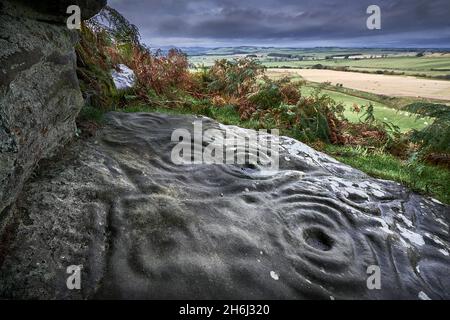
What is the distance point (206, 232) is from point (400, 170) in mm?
5798

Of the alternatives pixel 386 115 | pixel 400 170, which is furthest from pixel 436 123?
pixel 386 115

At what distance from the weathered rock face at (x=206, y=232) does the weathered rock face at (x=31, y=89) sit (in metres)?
0.37

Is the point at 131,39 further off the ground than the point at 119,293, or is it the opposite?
the point at 131,39

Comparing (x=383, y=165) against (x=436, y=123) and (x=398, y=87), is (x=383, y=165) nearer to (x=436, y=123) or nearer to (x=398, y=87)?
(x=436, y=123)

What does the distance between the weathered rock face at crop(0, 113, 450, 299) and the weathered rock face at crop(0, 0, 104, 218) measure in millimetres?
368

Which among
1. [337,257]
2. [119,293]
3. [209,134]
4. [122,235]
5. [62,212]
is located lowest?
[337,257]

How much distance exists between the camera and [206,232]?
3.96 meters

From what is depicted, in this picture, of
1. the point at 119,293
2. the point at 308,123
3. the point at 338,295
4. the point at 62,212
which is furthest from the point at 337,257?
the point at 308,123

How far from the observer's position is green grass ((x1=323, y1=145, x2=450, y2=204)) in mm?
6762

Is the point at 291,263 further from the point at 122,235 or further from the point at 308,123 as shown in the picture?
the point at 308,123

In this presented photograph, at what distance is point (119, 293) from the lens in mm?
2986

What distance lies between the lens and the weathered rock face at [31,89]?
11.0ft

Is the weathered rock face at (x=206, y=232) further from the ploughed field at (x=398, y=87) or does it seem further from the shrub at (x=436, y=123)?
the ploughed field at (x=398, y=87)
